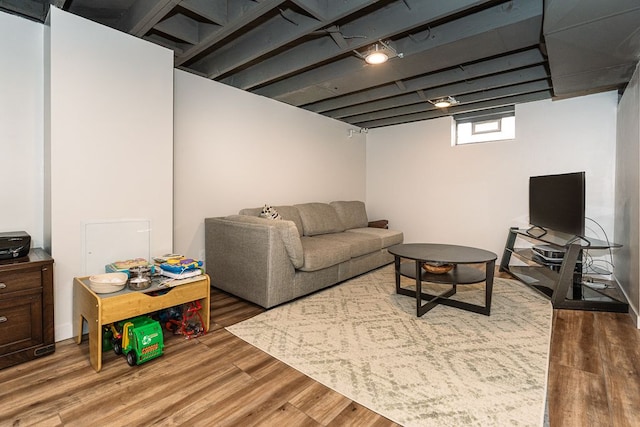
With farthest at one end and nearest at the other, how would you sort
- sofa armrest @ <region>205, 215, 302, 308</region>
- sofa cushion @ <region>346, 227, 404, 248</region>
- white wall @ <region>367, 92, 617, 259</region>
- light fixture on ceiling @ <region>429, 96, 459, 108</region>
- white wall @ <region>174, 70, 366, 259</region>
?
sofa cushion @ <region>346, 227, 404, 248</region>
light fixture on ceiling @ <region>429, 96, 459, 108</region>
white wall @ <region>367, 92, 617, 259</region>
white wall @ <region>174, 70, 366, 259</region>
sofa armrest @ <region>205, 215, 302, 308</region>

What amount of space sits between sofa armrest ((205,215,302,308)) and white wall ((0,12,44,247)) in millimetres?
1438

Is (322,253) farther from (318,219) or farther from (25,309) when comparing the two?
(25,309)

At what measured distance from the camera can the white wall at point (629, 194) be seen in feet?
8.76

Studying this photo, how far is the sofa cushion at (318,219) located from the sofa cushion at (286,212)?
0.23 ft

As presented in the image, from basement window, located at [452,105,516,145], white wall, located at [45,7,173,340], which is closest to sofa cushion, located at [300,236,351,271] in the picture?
white wall, located at [45,7,173,340]

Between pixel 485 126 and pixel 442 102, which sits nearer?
pixel 442 102

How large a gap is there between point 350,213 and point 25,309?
3857 mm

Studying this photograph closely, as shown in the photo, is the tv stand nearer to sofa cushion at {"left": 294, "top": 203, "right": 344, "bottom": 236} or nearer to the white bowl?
sofa cushion at {"left": 294, "top": 203, "right": 344, "bottom": 236}

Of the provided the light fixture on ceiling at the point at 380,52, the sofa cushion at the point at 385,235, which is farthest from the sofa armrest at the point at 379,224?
the light fixture on ceiling at the point at 380,52

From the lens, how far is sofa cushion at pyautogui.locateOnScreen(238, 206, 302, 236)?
12.2ft

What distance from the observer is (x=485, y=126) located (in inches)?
191

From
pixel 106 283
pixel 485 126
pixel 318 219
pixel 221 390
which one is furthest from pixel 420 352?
pixel 485 126

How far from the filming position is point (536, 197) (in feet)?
13.0

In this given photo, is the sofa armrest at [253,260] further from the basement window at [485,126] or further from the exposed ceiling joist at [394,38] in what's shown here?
the basement window at [485,126]
